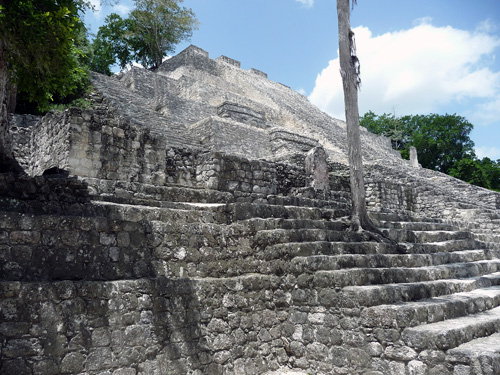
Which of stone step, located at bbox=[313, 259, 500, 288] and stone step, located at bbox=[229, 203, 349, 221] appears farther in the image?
stone step, located at bbox=[229, 203, 349, 221]

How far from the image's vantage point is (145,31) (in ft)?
94.8

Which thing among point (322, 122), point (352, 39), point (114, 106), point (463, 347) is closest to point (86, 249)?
point (463, 347)

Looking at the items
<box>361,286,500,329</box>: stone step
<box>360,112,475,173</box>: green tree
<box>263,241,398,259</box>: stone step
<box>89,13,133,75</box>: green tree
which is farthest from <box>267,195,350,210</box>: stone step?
<box>360,112,475,173</box>: green tree

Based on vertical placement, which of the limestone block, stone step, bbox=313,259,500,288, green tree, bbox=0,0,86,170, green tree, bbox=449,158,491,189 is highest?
green tree, bbox=449,158,491,189

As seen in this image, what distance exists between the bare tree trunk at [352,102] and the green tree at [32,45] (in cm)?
403

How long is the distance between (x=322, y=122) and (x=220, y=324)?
→ 2598cm

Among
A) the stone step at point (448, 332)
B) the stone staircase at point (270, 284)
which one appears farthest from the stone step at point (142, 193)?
the stone step at point (448, 332)

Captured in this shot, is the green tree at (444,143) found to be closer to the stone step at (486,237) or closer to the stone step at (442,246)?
the stone step at (486,237)

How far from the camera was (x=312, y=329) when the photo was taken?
4516 millimetres

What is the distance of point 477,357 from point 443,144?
3805 centimetres

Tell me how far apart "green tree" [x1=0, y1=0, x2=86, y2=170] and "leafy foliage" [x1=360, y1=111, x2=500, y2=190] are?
33604mm

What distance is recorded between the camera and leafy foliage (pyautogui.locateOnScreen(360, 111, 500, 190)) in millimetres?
32906

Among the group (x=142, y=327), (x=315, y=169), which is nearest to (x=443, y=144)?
(x=315, y=169)

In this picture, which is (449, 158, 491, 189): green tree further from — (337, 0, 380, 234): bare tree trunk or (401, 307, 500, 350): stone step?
(401, 307, 500, 350): stone step
